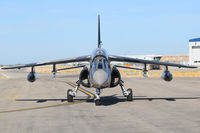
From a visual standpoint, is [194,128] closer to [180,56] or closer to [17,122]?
[17,122]

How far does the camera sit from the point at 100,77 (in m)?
15.2

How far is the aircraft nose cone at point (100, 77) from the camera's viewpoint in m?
15.2

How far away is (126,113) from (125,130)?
12.9ft

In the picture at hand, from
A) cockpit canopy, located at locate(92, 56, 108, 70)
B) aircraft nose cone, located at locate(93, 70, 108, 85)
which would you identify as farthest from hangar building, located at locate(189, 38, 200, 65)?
aircraft nose cone, located at locate(93, 70, 108, 85)

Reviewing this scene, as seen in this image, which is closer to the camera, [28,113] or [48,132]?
[48,132]

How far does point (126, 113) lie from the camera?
44.4ft

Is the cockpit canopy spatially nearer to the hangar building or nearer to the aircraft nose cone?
the aircraft nose cone

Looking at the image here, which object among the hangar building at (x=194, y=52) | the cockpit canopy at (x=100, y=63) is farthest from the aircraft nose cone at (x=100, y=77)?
the hangar building at (x=194, y=52)

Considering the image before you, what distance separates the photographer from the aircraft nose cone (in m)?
15.2

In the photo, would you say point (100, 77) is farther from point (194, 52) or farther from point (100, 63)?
point (194, 52)

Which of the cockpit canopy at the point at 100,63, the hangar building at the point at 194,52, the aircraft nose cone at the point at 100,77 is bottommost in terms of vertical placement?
the aircraft nose cone at the point at 100,77

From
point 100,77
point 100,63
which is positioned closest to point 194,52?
point 100,63

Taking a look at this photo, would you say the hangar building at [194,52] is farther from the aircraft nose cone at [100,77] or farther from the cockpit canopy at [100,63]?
the aircraft nose cone at [100,77]

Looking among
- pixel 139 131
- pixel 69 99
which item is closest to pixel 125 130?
pixel 139 131
